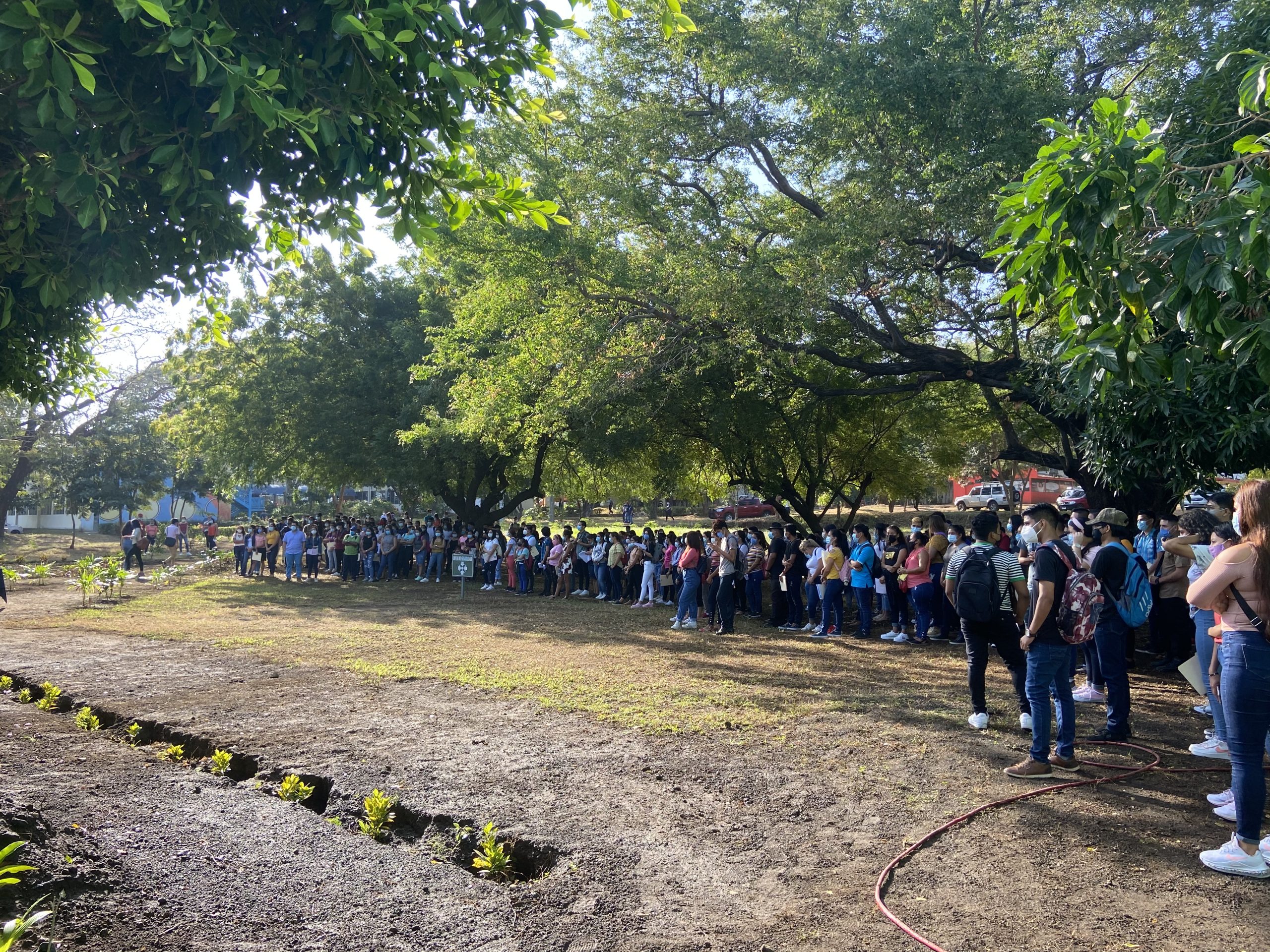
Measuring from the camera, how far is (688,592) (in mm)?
14492

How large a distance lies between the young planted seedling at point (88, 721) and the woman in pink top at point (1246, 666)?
27.4ft

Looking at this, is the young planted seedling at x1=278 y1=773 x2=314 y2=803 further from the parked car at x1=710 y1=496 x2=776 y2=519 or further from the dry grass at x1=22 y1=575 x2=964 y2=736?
the parked car at x1=710 y1=496 x2=776 y2=519

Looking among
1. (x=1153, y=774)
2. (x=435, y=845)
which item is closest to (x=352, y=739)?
(x=435, y=845)

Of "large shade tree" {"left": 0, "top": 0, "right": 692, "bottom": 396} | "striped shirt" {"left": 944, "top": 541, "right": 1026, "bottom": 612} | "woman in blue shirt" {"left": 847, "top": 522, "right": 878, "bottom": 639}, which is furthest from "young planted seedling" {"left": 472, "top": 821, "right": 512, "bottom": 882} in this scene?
"woman in blue shirt" {"left": 847, "top": 522, "right": 878, "bottom": 639}

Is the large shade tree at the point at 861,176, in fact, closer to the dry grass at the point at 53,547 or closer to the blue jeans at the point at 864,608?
the blue jeans at the point at 864,608

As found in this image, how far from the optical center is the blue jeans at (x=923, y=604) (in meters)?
12.5

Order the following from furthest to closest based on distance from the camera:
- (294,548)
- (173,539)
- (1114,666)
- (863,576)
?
(173,539)
(294,548)
(863,576)
(1114,666)

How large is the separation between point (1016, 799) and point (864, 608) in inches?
314

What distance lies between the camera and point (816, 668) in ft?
34.8

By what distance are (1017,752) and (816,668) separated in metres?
4.07

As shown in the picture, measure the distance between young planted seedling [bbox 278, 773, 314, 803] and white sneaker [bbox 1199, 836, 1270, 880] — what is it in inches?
213

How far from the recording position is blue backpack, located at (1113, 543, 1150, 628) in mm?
7043

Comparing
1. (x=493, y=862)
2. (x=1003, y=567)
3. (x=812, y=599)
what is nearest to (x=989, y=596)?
(x=1003, y=567)

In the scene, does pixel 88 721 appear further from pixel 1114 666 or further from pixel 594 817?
pixel 1114 666
